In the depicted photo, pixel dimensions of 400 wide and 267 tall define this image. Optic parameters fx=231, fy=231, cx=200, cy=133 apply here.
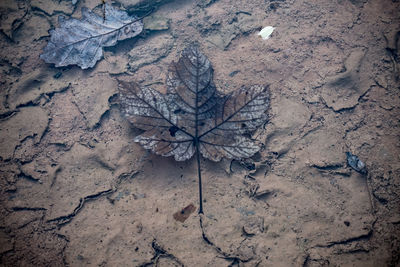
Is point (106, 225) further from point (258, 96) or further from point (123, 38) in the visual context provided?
point (123, 38)

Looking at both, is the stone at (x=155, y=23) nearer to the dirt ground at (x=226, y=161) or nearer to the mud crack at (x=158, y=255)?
the dirt ground at (x=226, y=161)

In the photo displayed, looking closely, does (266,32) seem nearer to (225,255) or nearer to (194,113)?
(194,113)

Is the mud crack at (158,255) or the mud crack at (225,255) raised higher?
the mud crack at (158,255)

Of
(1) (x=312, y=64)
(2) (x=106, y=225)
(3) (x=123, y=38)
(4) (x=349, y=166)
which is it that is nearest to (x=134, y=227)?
(2) (x=106, y=225)

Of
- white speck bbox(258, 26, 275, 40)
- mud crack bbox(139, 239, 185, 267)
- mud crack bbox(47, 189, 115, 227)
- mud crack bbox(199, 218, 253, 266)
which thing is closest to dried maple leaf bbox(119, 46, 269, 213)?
mud crack bbox(199, 218, 253, 266)

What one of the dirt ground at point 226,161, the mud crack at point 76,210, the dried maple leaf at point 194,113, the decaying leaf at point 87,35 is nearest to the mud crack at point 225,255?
the dirt ground at point 226,161

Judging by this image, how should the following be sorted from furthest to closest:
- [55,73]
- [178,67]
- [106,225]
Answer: [55,73] → [178,67] → [106,225]
